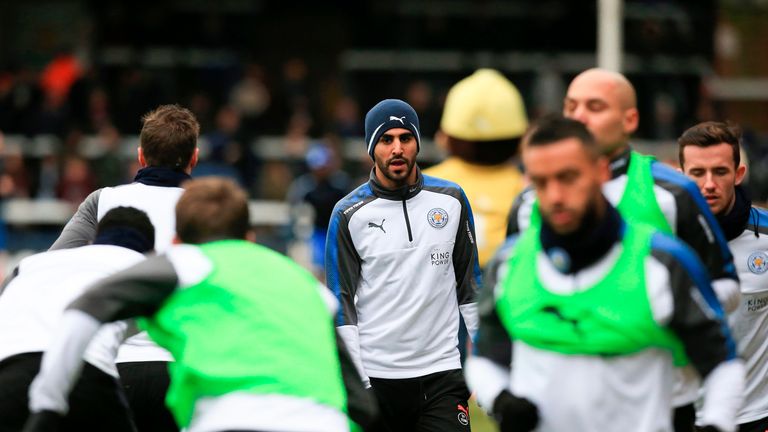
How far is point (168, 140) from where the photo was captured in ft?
24.0

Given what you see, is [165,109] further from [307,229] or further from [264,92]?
[264,92]

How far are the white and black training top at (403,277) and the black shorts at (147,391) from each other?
40.2 inches

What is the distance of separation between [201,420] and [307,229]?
47.0 ft

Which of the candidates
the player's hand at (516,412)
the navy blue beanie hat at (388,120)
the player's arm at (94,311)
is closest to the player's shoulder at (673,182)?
the player's hand at (516,412)

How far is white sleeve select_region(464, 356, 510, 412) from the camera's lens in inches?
206

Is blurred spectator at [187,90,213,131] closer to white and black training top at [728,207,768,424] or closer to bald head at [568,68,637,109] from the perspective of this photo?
white and black training top at [728,207,768,424]

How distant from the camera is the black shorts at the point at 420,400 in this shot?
777 cm

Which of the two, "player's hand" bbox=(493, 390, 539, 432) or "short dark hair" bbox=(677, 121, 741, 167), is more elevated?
"short dark hair" bbox=(677, 121, 741, 167)

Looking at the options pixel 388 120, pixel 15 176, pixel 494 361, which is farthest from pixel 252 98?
pixel 494 361

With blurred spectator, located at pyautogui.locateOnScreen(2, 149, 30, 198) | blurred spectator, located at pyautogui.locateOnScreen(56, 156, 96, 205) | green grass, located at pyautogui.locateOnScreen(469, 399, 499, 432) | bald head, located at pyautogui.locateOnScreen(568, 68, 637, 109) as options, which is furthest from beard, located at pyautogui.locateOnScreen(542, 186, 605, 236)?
blurred spectator, located at pyautogui.locateOnScreen(2, 149, 30, 198)

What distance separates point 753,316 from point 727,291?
5.16ft

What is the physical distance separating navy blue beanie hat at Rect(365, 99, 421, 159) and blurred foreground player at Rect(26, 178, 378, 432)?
9.90ft

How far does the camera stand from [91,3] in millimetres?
25656

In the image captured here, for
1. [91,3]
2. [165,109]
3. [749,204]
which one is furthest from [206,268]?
[91,3]
